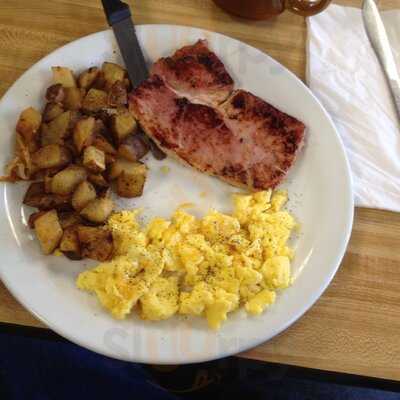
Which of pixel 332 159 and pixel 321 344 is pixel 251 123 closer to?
pixel 332 159

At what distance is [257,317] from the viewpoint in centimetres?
116

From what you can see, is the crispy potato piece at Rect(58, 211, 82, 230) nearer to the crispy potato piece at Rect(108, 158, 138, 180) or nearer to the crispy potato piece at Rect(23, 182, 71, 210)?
the crispy potato piece at Rect(23, 182, 71, 210)

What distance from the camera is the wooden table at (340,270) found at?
1185 mm

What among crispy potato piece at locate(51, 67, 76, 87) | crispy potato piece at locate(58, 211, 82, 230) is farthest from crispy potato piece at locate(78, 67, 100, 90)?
crispy potato piece at locate(58, 211, 82, 230)

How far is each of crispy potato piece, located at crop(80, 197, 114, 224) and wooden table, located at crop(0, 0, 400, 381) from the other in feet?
0.86

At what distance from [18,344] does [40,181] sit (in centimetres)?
51

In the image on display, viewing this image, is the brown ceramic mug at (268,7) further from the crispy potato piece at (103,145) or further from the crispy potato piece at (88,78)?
the crispy potato piece at (103,145)

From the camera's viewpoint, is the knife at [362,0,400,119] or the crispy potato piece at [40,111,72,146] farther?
the knife at [362,0,400,119]

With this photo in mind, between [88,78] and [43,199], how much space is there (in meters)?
0.37

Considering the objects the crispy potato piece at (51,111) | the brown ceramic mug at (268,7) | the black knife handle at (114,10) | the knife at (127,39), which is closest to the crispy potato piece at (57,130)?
the crispy potato piece at (51,111)

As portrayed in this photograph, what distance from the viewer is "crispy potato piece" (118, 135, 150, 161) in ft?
4.26

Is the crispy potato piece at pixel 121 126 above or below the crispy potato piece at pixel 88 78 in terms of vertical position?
below

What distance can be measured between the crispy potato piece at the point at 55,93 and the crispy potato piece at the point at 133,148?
0.21m

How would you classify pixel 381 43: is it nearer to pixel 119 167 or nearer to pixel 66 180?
pixel 119 167
